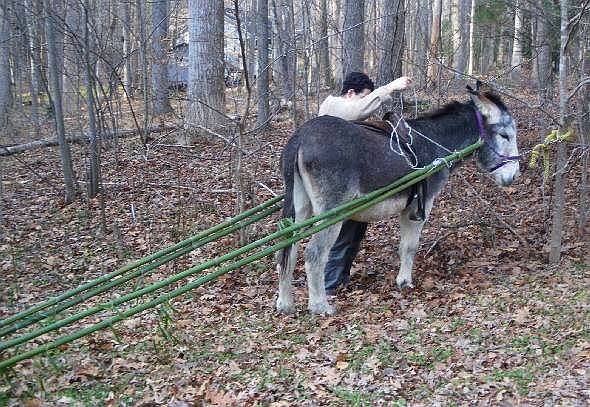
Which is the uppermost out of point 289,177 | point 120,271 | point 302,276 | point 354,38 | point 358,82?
point 354,38

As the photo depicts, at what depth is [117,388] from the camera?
17.2 ft

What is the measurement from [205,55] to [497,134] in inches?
317

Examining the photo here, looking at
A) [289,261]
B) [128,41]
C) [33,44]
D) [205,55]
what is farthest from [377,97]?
[33,44]

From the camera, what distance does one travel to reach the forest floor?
16.1 ft

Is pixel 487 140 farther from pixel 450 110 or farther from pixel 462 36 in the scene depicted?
pixel 462 36

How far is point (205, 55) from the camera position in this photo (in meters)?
13.5

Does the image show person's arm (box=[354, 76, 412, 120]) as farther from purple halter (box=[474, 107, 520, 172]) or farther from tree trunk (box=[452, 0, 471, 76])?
tree trunk (box=[452, 0, 471, 76])

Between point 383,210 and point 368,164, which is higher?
point 368,164

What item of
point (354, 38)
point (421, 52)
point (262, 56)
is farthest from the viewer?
point (262, 56)

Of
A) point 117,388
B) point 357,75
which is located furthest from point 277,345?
point 357,75

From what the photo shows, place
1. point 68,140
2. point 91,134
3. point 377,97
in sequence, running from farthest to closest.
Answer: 1. point 68,140
2. point 91,134
3. point 377,97

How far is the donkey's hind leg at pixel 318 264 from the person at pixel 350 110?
0.69 metres

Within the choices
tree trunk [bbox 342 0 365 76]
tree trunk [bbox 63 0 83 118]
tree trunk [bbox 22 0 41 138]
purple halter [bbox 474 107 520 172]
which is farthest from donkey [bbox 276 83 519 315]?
tree trunk [bbox 22 0 41 138]

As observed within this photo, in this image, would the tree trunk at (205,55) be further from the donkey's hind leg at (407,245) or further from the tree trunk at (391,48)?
the donkey's hind leg at (407,245)
